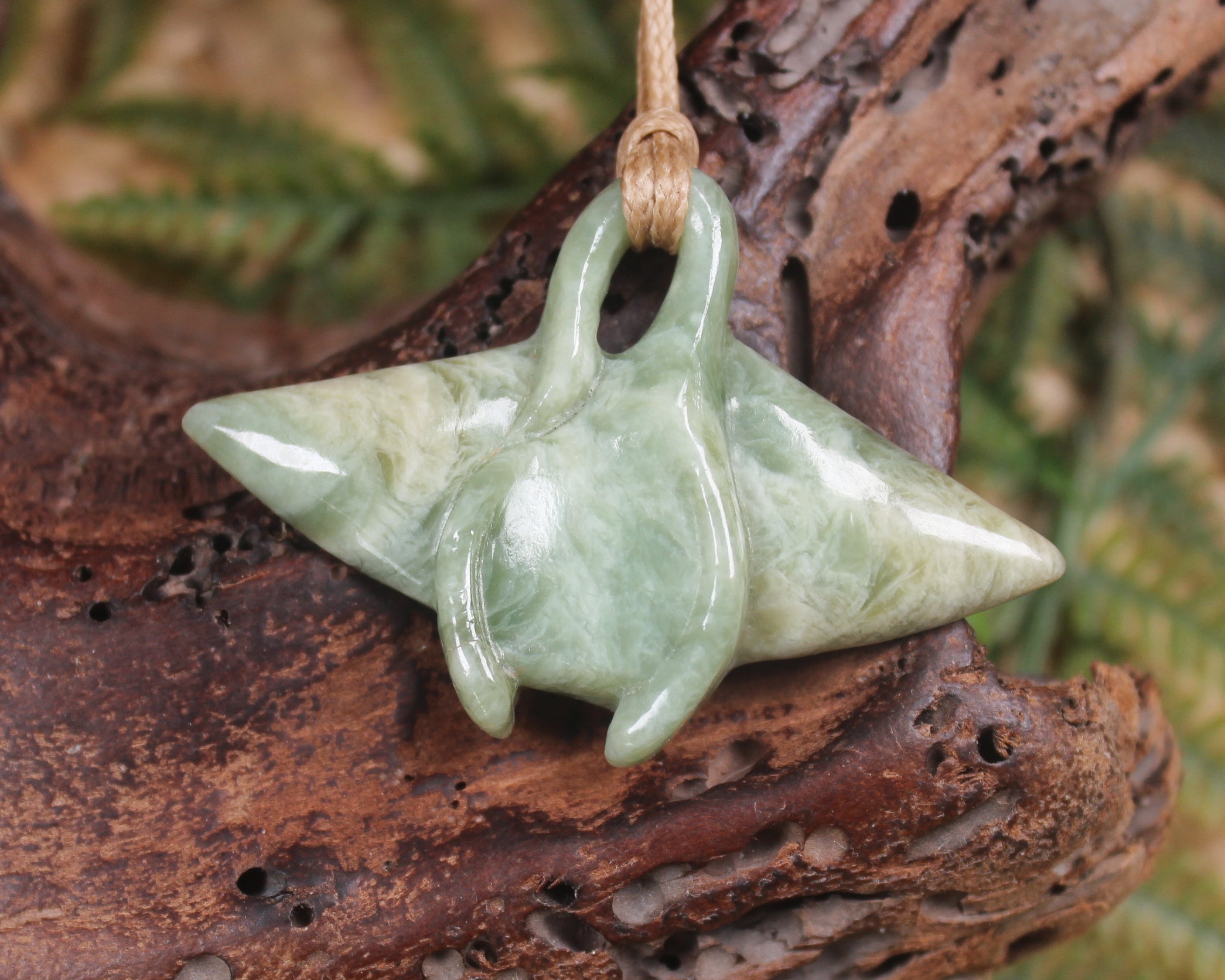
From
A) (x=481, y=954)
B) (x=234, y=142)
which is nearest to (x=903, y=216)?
(x=481, y=954)

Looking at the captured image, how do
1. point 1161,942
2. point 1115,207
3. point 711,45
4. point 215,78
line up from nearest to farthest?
point 711,45
point 1161,942
point 1115,207
point 215,78

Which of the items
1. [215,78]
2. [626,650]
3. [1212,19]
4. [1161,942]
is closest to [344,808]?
[626,650]

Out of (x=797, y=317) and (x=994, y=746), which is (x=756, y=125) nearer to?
(x=797, y=317)

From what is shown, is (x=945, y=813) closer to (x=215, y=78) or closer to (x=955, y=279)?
(x=955, y=279)

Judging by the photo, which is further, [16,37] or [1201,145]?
[1201,145]

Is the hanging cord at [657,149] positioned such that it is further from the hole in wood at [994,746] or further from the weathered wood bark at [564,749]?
the hole in wood at [994,746]

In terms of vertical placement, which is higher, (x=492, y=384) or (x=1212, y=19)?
(x=1212, y=19)
